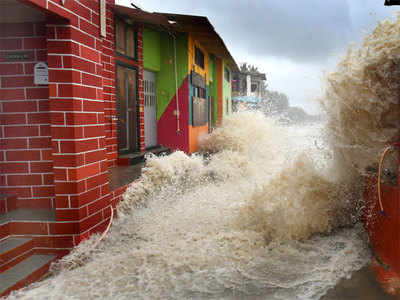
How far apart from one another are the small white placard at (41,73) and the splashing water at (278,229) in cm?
163

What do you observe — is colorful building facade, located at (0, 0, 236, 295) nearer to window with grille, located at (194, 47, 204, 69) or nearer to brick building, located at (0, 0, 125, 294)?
brick building, located at (0, 0, 125, 294)

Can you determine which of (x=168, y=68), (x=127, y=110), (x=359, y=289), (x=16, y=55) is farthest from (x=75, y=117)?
(x=168, y=68)

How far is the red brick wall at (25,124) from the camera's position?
3.45 m

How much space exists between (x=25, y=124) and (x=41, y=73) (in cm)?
53

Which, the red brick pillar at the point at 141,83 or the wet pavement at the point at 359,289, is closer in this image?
the wet pavement at the point at 359,289

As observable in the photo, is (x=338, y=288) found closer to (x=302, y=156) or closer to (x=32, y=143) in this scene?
(x=302, y=156)

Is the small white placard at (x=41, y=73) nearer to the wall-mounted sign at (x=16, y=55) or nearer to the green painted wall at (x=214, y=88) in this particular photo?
the wall-mounted sign at (x=16, y=55)

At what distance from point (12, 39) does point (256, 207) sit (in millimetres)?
3107

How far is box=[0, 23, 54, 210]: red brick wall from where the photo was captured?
3.45 metres

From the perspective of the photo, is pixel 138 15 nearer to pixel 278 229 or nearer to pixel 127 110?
pixel 127 110

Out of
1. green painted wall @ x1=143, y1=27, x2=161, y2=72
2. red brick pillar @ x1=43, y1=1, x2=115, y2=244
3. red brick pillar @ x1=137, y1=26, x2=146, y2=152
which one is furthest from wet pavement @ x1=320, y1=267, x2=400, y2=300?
green painted wall @ x1=143, y1=27, x2=161, y2=72

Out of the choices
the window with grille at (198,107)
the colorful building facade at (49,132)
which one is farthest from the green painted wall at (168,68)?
the colorful building facade at (49,132)

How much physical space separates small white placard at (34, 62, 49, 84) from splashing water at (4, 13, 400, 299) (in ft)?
5.33

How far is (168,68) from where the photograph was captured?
8.83m
